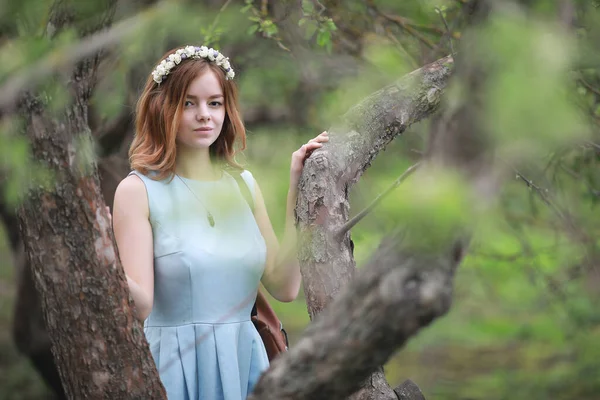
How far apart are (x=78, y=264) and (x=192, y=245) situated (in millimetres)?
904

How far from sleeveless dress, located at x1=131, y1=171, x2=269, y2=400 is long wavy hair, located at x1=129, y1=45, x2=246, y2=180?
0.19ft

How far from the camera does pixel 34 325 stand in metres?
5.57

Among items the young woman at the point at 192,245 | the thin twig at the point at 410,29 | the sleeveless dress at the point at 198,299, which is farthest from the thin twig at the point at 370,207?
the thin twig at the point at 410,29

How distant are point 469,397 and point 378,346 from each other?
263 inches

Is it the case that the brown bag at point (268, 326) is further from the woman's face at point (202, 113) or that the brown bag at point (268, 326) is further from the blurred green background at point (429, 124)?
the blurred green background at point (429, 124)

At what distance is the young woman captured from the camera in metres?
2.50

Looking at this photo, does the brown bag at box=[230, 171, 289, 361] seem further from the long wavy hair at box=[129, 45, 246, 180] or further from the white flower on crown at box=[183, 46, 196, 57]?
the white flower on crown at box=[183, 46, 196, 57]

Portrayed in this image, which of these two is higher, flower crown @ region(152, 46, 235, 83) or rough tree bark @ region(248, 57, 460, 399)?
flower crown @ region(152, 46, 235, 83)

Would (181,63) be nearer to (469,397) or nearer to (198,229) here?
(198,229)

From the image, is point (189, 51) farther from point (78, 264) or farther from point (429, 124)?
point (78, 264)

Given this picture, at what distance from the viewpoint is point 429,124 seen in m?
2.02

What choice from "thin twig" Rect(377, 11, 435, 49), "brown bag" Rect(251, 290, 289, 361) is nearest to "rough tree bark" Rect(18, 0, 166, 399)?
"brown bag" Rect(251, 290, 289, 361)

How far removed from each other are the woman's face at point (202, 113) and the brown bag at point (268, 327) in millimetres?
590

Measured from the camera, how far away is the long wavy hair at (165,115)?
253 centimetres
